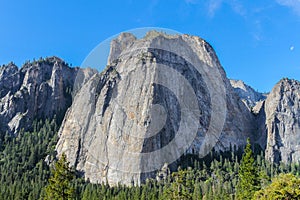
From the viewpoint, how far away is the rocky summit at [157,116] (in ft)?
453

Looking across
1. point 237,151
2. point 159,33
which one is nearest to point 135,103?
point 159,33

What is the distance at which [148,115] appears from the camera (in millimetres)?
142500

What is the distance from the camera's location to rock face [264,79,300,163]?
166 m

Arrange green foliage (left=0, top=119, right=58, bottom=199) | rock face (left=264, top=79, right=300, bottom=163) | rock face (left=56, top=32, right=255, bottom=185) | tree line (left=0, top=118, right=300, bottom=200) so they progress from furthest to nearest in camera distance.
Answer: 1. rock face (left=264, top=79, right=300, bottom=163)
2. rock face (left=56, top=32, right=255, bottom=185)
3. green foliage (left=0, top=119, right=58, bottom=199)
4. tree line (left=0, top=118, right=300, bottom=200)

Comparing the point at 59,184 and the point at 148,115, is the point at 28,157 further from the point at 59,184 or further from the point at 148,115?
the point at 59,184

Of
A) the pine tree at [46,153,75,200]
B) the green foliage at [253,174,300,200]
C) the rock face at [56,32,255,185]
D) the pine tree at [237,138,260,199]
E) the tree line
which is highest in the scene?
the rock face at [56,32,255,185]

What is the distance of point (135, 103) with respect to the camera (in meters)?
149

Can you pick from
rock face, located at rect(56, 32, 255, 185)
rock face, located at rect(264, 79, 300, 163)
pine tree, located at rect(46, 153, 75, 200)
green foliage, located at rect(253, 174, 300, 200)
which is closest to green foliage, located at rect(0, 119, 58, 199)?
rock face, located at rect(56, 32, 255, 185)

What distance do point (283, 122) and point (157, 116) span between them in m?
71.1

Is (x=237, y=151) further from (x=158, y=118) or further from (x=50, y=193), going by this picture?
(x=50, y=193)

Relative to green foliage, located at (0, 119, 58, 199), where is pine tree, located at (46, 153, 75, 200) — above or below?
below

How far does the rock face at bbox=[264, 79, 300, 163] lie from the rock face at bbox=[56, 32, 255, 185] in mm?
14420

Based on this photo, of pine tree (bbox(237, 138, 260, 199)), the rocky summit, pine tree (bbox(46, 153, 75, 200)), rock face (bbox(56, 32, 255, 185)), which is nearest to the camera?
pine tree (bbox(46, 153, 75, 200))

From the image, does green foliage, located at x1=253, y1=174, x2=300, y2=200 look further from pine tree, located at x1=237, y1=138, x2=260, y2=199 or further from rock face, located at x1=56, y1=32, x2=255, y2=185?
rock face, located at x1=56, y1=32, x2=255, y2=185
